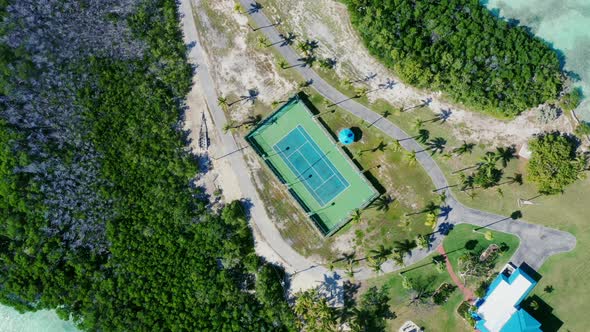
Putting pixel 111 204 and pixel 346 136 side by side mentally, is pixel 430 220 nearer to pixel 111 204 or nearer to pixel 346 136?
pixel 346 136

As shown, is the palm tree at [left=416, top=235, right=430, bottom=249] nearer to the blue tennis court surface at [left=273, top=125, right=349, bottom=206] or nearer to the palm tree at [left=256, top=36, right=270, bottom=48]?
the blue tennis court surface at [left=273, top=125, right=349, bottom=206]

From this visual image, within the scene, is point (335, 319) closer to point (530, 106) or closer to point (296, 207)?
point (296, 207)

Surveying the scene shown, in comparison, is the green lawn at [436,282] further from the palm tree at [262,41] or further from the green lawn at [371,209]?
the palm tree at [262,41]

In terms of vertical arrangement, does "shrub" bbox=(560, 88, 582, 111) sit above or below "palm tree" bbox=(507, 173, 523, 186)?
above

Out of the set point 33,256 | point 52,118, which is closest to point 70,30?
point 52,118

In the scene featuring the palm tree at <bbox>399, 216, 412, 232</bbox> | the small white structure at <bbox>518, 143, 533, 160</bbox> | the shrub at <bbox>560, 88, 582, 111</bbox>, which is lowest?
the palm tree at <bbox>399, 216, 412, 232</bbox>

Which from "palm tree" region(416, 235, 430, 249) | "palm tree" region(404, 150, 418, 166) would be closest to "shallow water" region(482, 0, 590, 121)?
"palm tree" region(404, 150, 418, 166)
